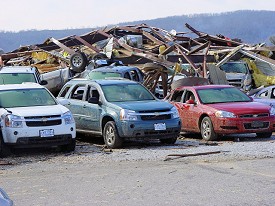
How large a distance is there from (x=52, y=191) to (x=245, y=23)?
69.0 metres

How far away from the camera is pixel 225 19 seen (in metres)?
78.9

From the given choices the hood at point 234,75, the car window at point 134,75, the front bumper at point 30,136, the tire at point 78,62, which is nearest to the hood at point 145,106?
the front bumper at point 30,136

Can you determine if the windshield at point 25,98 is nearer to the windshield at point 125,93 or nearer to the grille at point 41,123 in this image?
the grille at point 41,123

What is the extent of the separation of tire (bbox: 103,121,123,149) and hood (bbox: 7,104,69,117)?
3.91ft

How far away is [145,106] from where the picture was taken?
1694 cm

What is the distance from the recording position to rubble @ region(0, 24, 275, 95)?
2802 centimetres

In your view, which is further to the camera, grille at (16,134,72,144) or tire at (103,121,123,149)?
tire at (103,121,123,149)

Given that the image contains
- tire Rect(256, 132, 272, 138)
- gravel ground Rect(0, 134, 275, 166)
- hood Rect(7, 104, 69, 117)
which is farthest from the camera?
tire Rect(256, 132, 272, 138)

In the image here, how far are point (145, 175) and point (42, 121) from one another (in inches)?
168

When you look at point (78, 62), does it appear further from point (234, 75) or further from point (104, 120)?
point (104, 120)

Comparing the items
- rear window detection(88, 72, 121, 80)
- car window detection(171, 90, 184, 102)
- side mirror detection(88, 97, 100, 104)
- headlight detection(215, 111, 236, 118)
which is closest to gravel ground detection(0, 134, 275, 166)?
headlight detection(215, 111, 236, 118)

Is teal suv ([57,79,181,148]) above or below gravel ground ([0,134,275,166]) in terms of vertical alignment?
above

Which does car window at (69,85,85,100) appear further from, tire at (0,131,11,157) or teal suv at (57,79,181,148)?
tire at (0,131,11,157)

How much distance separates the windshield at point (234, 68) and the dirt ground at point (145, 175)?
→ 15.2m
